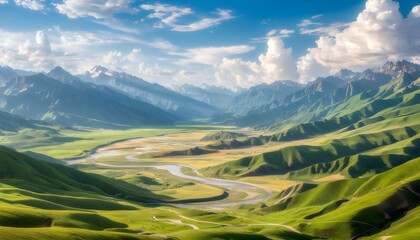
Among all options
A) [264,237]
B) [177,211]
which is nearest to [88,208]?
[177,211]

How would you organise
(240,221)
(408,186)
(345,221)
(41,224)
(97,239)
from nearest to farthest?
(97,239) < (41,224) < (345,221) < (408,186) < (240,221)

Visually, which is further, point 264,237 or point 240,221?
point 240,221

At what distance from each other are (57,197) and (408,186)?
128m

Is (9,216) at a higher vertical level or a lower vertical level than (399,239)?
higher

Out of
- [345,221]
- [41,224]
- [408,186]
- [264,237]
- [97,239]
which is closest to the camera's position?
[97,239]

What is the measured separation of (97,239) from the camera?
84438mm

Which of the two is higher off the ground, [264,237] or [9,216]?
[9,216]

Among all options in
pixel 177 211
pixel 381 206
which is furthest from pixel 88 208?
pixel 381 206

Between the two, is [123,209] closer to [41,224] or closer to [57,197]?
[57,197]

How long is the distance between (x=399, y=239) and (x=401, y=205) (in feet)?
122

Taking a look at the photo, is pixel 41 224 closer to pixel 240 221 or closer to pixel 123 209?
pixel 123 209

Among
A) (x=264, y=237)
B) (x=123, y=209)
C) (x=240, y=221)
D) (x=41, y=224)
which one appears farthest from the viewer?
(x=123, y=209)

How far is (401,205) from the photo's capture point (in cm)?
14025

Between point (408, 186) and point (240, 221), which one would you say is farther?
point (240, 221)
